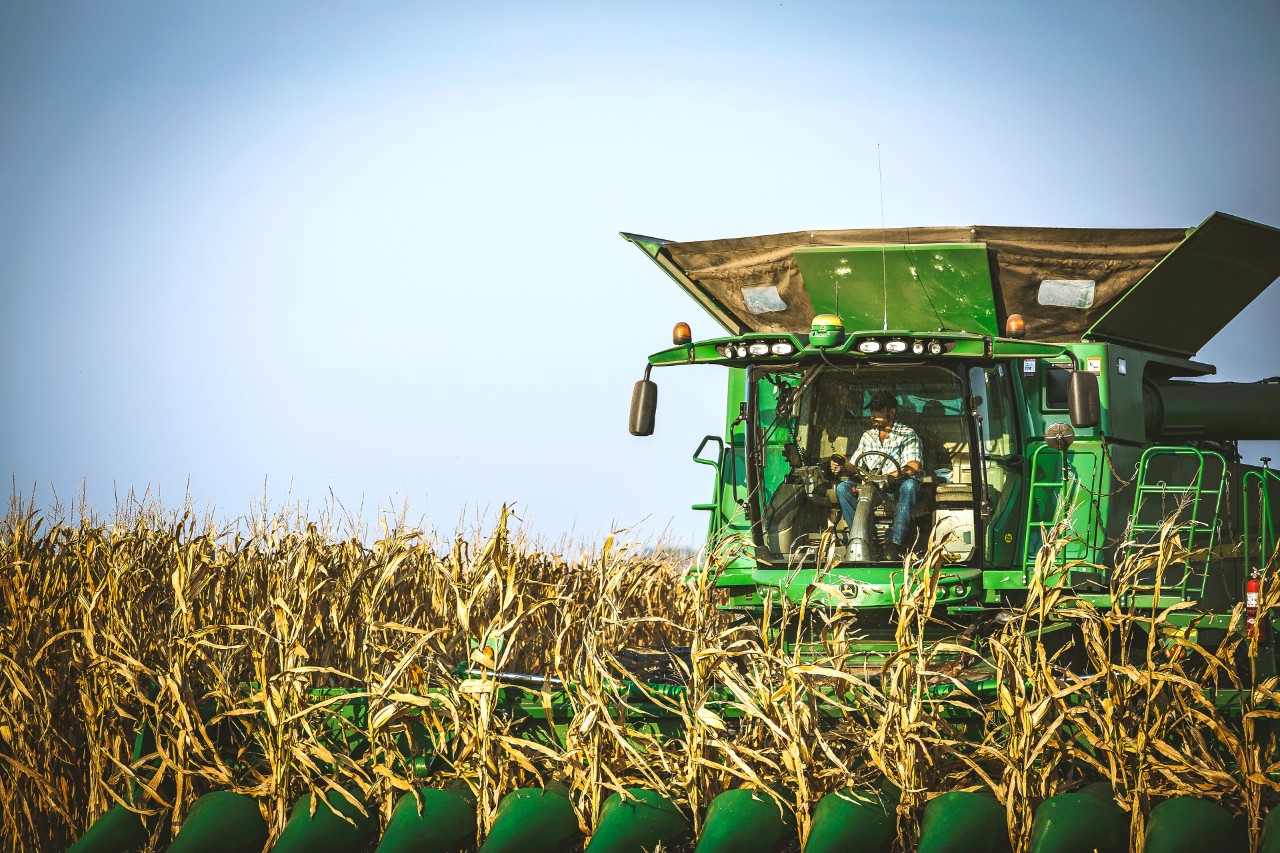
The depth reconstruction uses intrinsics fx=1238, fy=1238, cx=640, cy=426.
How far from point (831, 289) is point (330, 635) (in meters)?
3.42

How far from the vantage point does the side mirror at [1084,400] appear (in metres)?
5.57

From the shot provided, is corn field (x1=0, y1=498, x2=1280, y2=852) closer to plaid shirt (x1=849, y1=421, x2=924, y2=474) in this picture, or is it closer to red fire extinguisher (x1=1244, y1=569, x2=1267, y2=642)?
red fire extinguisher (x1=1244, y1=569, x2=1267, y2=642)

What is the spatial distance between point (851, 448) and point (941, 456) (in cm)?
44

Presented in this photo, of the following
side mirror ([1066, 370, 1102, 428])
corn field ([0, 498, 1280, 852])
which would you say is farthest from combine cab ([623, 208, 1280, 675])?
corn field ([0, 498, 1280, 852])

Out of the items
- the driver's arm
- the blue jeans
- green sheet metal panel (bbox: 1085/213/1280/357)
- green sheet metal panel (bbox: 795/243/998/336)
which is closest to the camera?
the blue jeans

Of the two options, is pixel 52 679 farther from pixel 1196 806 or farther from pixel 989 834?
pixel 1196 806

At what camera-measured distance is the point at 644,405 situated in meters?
6.32

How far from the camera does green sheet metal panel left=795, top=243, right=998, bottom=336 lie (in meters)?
6.78

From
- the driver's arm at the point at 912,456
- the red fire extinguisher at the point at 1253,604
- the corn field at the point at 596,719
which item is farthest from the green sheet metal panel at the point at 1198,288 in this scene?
the corn field at the point at 596,719

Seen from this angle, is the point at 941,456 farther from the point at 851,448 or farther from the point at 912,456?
the point at 851,448

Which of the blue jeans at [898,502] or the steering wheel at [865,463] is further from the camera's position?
the steering wheel at [865,463]

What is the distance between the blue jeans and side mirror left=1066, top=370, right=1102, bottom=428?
79 centimetres

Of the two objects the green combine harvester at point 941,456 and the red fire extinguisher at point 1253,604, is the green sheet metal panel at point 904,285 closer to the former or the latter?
the green combine harvester at point 941,456

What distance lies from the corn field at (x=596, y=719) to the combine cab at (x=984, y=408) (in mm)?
690
